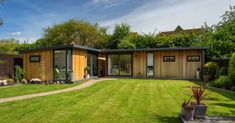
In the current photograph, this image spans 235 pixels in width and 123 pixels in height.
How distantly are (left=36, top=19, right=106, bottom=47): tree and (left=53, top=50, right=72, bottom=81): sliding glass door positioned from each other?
1711 centimetres

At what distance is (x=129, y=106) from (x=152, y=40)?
69.9 feet

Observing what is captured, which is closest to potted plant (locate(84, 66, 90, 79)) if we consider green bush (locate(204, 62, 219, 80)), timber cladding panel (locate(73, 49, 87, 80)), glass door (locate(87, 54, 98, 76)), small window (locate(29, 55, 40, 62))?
timber cladding panel (locate(73, 49, 87, 80))

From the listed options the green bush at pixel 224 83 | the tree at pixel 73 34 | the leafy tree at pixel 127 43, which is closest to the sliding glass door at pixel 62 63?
the green bush at pixel 224 83

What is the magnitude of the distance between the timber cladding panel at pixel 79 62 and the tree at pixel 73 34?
15550 mm

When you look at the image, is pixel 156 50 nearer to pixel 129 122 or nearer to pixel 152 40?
pixel 152 40

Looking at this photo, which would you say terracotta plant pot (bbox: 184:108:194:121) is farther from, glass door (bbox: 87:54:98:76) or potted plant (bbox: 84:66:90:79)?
glass door (bbox: 87:54:98:76)

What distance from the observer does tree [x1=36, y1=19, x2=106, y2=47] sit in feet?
116

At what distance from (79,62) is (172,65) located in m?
7.67

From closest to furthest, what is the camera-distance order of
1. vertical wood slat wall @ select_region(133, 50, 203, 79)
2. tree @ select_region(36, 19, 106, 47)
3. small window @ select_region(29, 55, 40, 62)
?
small window @ select_region(29, 55, 40, 62), vertical wood slat wall @ select_region(133, 50, 203, 79), tree @ select_region(36, 19, 106, 47)

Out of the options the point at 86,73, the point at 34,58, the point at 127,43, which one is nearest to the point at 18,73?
the point at 34,58

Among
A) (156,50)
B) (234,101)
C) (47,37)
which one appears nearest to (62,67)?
(156,50)

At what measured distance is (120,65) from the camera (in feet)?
75.4

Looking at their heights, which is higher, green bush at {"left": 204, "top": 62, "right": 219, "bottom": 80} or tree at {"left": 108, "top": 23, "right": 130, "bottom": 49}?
tree at {"left": 108, "top": 23, "right": 130, "bottom": 49}

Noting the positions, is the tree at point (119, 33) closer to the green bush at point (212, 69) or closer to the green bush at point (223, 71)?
the green bush at point (212, 69)
